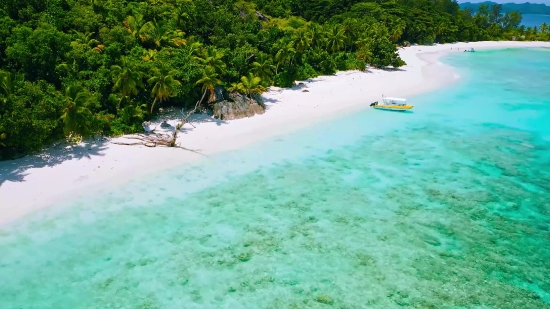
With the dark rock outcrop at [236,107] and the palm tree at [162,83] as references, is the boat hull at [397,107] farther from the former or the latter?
the palm tree at [162,83]

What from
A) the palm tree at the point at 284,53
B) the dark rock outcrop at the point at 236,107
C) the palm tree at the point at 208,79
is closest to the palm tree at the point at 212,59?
the palm tree at the point at 208,79

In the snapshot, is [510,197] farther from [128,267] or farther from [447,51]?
[447,51]

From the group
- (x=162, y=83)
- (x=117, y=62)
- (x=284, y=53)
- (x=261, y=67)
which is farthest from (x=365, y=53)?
(x=117, y=62)

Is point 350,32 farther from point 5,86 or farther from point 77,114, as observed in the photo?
point 5,86

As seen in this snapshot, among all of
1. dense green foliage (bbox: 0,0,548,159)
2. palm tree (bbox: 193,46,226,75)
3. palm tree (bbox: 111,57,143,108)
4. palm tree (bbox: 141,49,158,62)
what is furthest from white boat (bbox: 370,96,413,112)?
palm tree (bbox: 111,57,143,108)

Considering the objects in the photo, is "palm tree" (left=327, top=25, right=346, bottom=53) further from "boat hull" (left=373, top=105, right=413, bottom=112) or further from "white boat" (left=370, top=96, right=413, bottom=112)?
"boat hull" (left=373, top=105, right=413, bottom=112)

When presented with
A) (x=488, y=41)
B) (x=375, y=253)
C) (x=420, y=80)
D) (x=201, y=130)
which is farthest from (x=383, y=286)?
(x=488, y=41)
